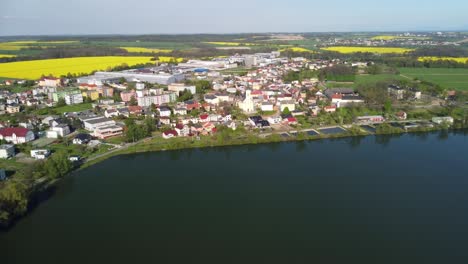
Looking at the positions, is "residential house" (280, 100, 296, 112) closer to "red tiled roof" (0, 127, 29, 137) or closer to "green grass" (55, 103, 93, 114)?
"green grass" (55, 103, 93, 114)

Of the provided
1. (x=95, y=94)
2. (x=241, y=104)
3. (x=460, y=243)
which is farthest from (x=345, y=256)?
(x=95, y=94)

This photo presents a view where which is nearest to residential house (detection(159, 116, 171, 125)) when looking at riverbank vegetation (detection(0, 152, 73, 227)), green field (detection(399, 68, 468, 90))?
riverbank vegetation (detection(0, 152, 73, 227))

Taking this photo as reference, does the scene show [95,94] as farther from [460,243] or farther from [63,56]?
[63,56]

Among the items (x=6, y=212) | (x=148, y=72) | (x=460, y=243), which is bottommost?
(x=460, y=243)

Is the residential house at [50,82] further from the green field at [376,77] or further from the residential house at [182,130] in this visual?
the green field at [376,77]

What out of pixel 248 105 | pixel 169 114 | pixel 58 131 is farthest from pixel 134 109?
pixel 248 105
